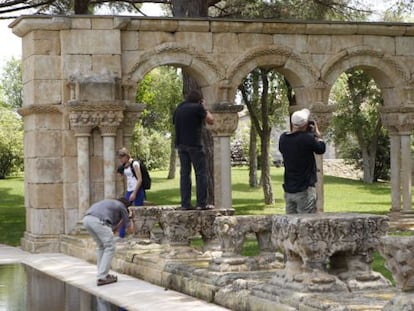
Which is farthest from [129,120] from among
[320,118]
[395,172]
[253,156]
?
[253,156]

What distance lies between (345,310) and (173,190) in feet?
102

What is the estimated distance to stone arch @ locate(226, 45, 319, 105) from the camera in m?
20.0

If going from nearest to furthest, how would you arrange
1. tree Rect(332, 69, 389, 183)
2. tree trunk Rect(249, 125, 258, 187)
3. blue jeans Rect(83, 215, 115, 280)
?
blue jeans Rect(83, 215, 115, 280) → tree trunk Rect(249, 125, 258, 187) → tree Rect(332, 69, 389, 183)

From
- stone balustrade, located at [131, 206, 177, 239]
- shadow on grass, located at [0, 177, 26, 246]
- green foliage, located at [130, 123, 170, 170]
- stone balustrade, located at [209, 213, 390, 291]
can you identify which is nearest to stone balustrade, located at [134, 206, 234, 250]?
stone balustrade, located at [131, 206, 177, 239]

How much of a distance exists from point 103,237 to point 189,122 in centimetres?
192

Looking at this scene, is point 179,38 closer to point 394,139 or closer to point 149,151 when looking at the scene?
point 394,139

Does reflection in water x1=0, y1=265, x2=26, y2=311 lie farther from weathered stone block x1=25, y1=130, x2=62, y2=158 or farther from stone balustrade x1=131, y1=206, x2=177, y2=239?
weathered stone block x1=25, y1=130, x2=62, y2=158

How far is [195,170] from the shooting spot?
1384 centimetres

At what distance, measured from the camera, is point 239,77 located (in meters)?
20.0

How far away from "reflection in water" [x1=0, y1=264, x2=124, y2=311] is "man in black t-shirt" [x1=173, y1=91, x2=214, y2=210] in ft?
6.77

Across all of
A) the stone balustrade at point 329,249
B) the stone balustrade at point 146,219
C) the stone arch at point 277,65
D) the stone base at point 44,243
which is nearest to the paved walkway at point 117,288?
the stone base at point 44,243

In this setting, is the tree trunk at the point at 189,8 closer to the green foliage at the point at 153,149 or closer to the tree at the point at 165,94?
the tree at the point at 165,94

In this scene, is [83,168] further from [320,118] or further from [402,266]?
[402,266]

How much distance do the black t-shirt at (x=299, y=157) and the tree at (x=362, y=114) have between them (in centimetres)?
3244
